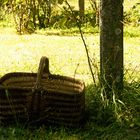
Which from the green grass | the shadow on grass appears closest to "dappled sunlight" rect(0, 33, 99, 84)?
the green grass

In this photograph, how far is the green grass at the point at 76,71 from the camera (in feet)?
13.5

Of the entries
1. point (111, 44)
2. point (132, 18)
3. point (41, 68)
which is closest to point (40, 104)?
point (41, 68)

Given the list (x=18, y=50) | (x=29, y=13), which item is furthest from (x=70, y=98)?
(x=29, y=13)

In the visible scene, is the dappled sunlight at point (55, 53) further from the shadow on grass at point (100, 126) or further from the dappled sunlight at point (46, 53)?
the shadow on grass at point (100, 126)

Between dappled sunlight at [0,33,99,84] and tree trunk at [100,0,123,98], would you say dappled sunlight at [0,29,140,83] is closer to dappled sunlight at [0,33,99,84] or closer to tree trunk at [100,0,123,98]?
dappled sunlight at [0,33,99,84]

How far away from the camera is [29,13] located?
39.4 feet

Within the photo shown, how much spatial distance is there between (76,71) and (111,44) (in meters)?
2.61

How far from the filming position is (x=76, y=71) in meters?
7.09

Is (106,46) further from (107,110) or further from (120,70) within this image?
(107,110)

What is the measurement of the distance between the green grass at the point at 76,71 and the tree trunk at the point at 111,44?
155 mm

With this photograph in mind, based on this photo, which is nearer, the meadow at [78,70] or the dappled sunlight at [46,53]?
the meadow at [78,70]

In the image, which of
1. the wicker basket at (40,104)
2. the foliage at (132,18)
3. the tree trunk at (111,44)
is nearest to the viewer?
the wicker basket at (40,104)

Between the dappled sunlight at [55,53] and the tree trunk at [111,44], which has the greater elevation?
the tree trunk at [111,44]

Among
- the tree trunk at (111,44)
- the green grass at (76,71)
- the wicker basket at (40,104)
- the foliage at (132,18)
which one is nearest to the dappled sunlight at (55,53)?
the green grass at (76,71)
